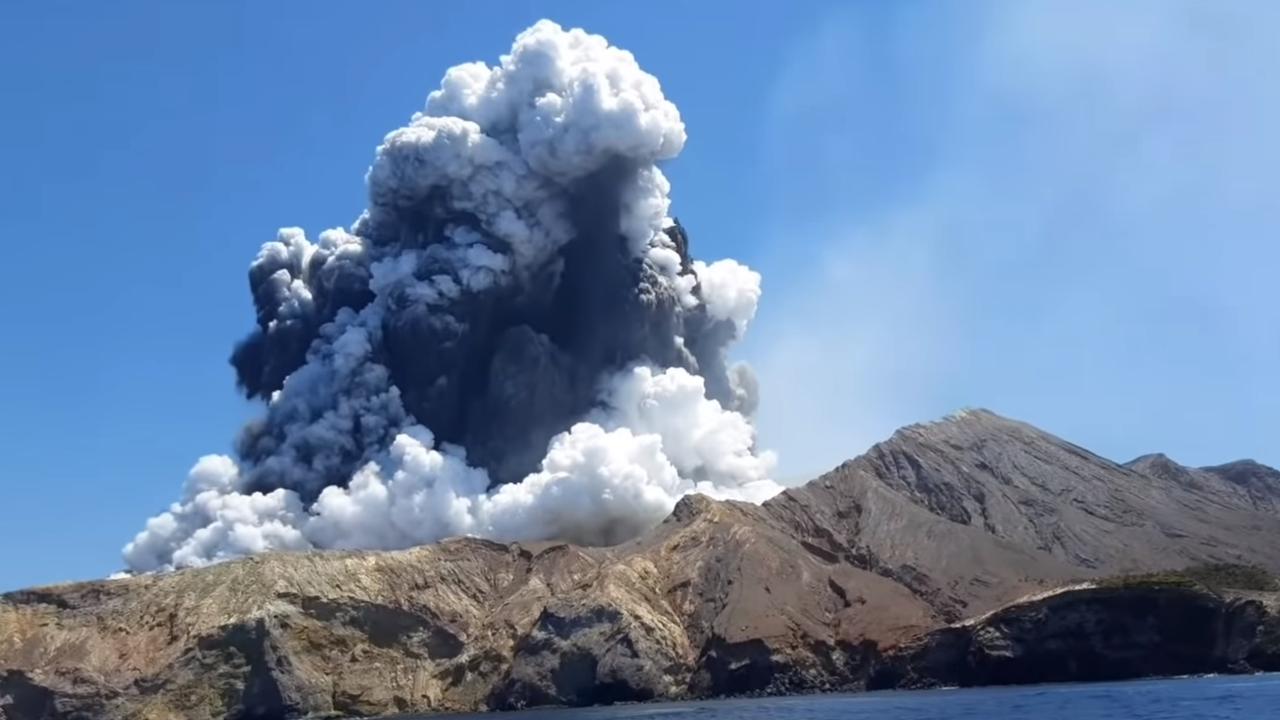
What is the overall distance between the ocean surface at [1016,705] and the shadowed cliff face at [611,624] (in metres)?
8.63

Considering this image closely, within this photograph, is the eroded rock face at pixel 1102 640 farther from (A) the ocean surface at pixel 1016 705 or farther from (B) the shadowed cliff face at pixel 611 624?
(A) the ocean surface at pixel 1016 705

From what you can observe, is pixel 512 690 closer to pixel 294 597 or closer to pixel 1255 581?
pixel 294 597

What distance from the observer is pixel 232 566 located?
173 m

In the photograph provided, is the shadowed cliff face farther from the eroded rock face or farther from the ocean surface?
the ocean surface

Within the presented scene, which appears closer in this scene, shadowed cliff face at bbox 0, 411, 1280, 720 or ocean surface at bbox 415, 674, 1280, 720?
ocean surface at bbox 415, 674, 1280, 720

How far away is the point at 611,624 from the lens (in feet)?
533

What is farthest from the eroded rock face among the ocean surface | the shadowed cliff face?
the ocean surface

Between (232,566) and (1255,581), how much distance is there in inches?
4313

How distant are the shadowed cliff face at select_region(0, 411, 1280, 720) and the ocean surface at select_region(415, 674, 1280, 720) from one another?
863cm

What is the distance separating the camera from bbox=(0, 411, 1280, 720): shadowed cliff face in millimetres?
152750

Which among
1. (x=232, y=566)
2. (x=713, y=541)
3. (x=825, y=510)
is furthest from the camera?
(x=825, y=510)

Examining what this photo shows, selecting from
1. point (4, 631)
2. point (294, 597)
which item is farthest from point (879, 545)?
point (4, 631)

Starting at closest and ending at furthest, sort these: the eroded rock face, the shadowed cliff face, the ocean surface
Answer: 1. the ocean surface
2. the eroded rock face
3. the shadowed cliff face

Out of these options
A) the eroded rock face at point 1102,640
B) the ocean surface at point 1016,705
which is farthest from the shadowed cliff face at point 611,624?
the ocean surface at point 1016,705
